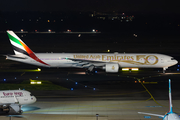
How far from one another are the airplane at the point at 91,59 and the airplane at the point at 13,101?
89.1 ft

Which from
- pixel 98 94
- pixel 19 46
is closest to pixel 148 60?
pixel 98 94

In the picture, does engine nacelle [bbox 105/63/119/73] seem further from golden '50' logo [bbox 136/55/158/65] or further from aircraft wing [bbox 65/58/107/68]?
golden '50' logo [bbox 136/55/158/65]

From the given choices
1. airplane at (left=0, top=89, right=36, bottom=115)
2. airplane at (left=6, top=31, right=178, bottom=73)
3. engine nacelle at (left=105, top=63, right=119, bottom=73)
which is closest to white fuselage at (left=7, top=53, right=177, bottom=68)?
airplane at (left=6, top=31, right=178, bottom=73)

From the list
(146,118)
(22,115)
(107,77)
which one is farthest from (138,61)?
(22,115)

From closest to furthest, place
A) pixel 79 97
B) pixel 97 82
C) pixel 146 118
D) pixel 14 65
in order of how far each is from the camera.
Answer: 1. pixel 146 118
2. pixel 79 97
3. pixel 97 82
4. pixel 14 65

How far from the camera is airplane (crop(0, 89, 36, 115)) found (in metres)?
31.6

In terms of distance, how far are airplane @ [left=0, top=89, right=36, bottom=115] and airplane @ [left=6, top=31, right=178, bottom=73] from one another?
27.1 meters

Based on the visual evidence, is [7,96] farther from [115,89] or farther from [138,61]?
[138,61]

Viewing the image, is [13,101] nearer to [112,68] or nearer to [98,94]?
[98,94]

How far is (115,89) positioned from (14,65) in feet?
113

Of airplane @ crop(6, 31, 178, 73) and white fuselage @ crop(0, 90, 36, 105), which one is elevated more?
airplane @ crop(6, 31, 178, 73)

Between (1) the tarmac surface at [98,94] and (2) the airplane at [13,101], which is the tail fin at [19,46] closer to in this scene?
(1) the tarmac surface at [98,94]

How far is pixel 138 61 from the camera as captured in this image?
59.4 m

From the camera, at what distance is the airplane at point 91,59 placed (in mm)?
59250
